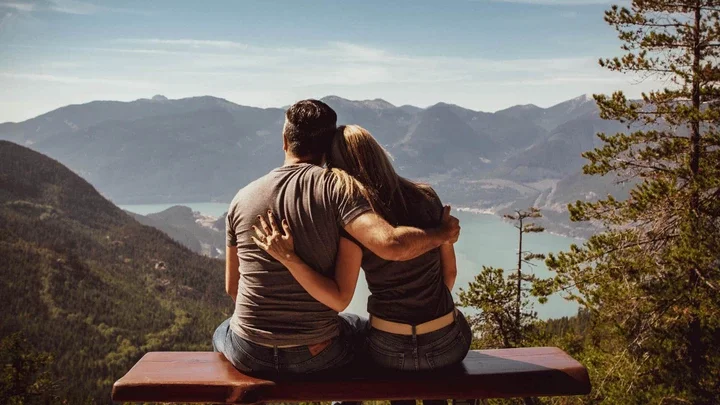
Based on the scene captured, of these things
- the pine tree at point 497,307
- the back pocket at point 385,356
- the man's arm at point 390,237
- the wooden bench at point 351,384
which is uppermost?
the man's arm at point 390,237

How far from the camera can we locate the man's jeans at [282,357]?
3.33 metres

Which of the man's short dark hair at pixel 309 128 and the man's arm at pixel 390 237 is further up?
the man's short dark hair at pixel 309 128

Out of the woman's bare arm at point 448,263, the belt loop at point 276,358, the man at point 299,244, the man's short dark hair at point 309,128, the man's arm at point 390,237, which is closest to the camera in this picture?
the man's arm at point 390,237

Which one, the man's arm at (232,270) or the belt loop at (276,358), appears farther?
the man's arm at (232,270)

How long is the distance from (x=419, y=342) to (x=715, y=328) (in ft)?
34.9

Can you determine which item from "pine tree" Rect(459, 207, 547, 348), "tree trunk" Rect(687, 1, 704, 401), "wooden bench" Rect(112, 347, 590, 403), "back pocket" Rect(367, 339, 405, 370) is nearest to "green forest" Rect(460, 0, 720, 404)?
"tree trunk" Rect(687, 1, 704, 401)

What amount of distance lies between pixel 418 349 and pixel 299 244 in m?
0.91

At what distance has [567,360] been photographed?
370 centimetres

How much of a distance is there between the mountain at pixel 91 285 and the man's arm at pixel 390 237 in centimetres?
7652

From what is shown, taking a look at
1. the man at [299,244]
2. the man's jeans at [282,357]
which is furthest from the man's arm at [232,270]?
the man's jeans at [282,357]

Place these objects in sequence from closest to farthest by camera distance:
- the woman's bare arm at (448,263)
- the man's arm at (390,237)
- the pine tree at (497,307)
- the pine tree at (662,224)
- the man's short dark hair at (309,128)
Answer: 1. the man's arm at (390,237)
2. the man's short dark hair at (309,128)
3. the woman's bare arm at (448,263)
4. the pine tree at (662,224)
5. the pine tree at (497,307)

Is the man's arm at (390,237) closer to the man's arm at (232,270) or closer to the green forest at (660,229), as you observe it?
the man's arm at (232,270)

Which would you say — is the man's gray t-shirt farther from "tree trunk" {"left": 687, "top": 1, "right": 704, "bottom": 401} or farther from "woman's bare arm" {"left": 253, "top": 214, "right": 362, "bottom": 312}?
"tree trunk" {"left": 687, "top": 1, "right": 704, "bottom": 401}

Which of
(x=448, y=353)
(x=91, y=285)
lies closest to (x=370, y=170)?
(x=448, y=353)
